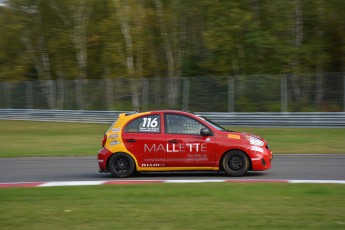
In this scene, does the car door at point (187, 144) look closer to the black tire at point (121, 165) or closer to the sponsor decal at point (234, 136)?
the sponsor decal at point (234, 136)

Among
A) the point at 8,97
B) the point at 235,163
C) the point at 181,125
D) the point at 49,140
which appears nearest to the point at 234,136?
the point at 235,163

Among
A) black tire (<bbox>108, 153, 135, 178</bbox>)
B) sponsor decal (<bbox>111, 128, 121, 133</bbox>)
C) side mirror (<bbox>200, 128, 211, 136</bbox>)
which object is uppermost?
sponsor decal (<bbox>111, 128, 121, 133</bbox>)

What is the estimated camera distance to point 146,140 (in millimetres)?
13195

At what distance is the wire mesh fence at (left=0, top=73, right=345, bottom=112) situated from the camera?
1189 inches

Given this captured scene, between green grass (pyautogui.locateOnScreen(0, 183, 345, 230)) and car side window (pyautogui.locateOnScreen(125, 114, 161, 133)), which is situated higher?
car side window (pyautogui.locateOnScreen(125, 114, 161, 133))

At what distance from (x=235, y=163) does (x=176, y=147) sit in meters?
1.26

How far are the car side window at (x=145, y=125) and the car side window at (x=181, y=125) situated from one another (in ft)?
0.76

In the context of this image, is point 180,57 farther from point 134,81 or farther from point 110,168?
point 110,168

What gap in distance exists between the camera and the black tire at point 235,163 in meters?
13.0

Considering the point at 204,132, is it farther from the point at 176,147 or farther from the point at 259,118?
the point at 259,118

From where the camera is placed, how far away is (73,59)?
1849 inches

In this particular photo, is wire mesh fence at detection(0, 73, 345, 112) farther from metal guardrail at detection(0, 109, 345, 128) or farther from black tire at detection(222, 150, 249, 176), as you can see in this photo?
black tire at detection(222, 150, 249, 176)

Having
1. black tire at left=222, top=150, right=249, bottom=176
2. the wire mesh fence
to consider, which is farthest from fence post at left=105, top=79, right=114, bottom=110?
black tire at left=222, top=150, right=249, bottom=176

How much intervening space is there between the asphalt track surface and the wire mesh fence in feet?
42.2
